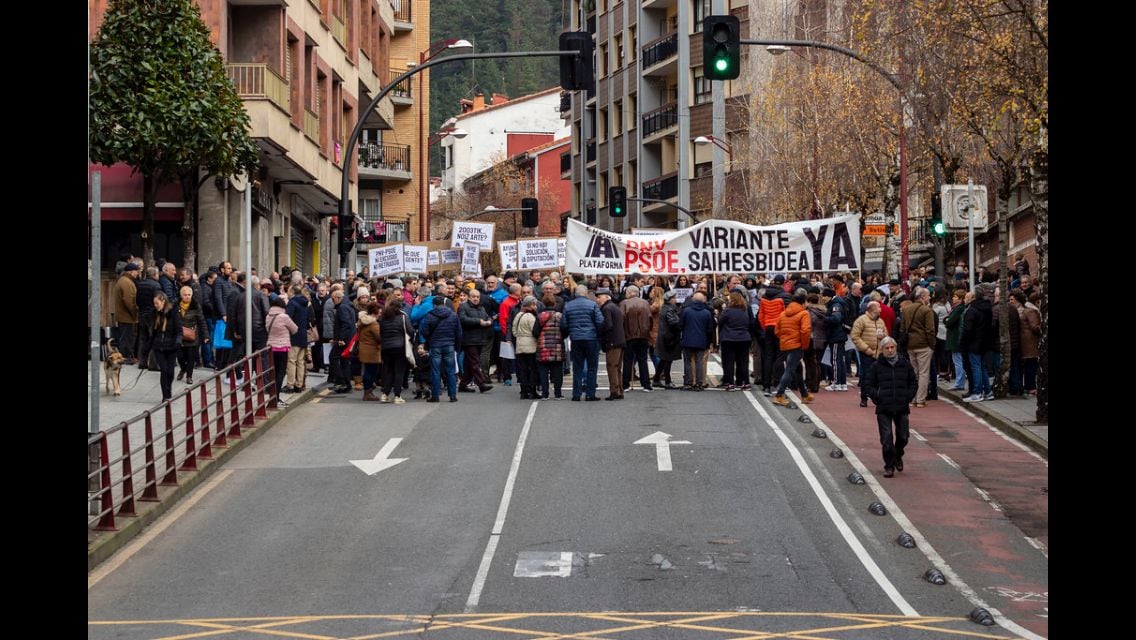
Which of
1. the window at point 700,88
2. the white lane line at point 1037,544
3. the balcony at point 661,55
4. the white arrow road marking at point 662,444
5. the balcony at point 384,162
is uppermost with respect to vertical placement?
the balcony at point 661,55

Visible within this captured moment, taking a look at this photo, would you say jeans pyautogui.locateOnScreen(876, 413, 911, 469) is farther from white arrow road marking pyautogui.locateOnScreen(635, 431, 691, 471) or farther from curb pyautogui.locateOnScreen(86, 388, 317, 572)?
curb pyautogui.locateOnScreen(86, 388, 317, 572)

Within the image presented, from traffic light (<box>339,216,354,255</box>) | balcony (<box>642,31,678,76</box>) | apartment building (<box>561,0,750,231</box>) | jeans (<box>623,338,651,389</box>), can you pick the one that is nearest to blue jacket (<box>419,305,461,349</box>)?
jeans (<box>623,338,651,389</box>)

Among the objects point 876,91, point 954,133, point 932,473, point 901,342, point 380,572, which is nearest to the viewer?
point 380,572

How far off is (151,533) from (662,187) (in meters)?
56.0

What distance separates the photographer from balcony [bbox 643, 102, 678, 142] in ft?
227

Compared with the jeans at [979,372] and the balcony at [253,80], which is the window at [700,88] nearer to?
the balcony at [253,80]

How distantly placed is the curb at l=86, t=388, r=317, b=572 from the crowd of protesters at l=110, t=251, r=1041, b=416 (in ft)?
7.78

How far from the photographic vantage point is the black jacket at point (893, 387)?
18375mm

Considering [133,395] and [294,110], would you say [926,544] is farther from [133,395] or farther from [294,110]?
[294,110]

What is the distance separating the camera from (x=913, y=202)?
59562 millimetres

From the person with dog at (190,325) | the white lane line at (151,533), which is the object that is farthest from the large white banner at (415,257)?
the white lane line at (151,533)
